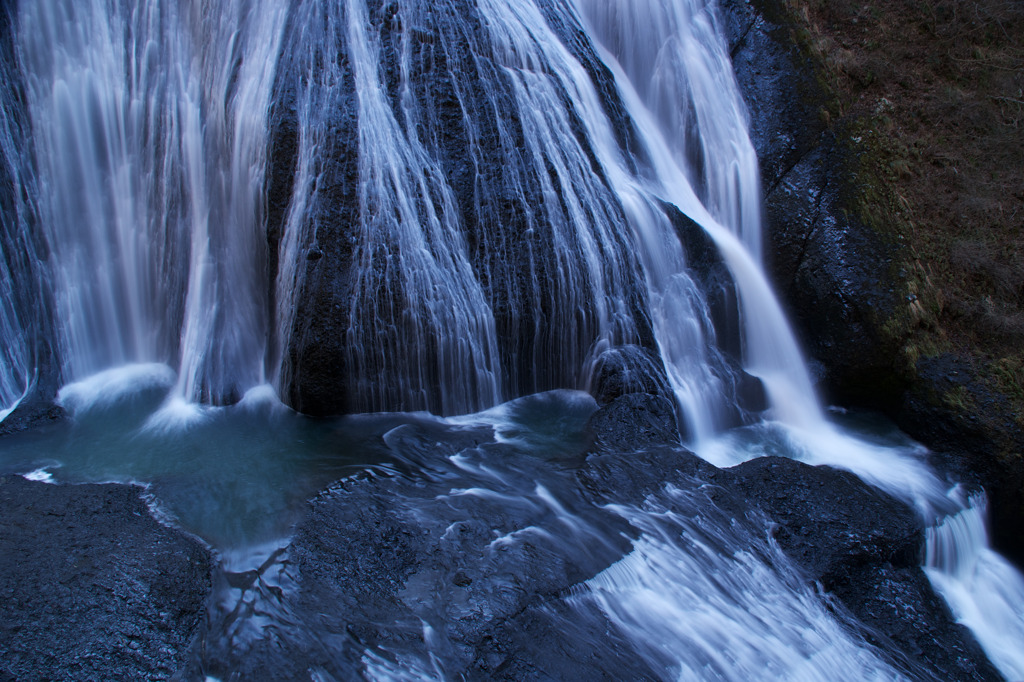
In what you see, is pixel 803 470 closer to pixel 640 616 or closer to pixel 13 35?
pixel 640 616

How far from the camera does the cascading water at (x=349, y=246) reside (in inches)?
219

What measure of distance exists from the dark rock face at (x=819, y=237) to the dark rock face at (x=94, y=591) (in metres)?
5.83

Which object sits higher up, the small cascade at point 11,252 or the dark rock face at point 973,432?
the small cascade at point 11,252

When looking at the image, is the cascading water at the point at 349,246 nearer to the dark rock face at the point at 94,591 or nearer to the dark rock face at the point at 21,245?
the dark rock face at the point at 21,245

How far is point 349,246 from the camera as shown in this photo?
5.59 meters

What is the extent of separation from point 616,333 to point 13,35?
6182 mm

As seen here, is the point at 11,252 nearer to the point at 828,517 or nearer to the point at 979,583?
the point at 828,517

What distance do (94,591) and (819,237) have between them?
6.69 meters

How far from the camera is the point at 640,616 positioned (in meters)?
3.67

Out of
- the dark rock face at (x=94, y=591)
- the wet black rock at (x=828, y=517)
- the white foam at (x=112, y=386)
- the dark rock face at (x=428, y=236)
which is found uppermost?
the dark rock face at (x=428, y=236)

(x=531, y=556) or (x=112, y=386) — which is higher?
(x=112, y=386)

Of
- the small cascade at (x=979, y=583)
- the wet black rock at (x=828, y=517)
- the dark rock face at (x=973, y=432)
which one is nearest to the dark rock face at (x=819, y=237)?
the dark rock face at (x=973, y=432)

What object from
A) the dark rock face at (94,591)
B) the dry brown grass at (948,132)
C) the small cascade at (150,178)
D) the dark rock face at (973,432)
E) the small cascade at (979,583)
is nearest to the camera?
the dark rock face at (94,591)

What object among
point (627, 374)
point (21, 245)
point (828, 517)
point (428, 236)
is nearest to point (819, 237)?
point (627, 374)
